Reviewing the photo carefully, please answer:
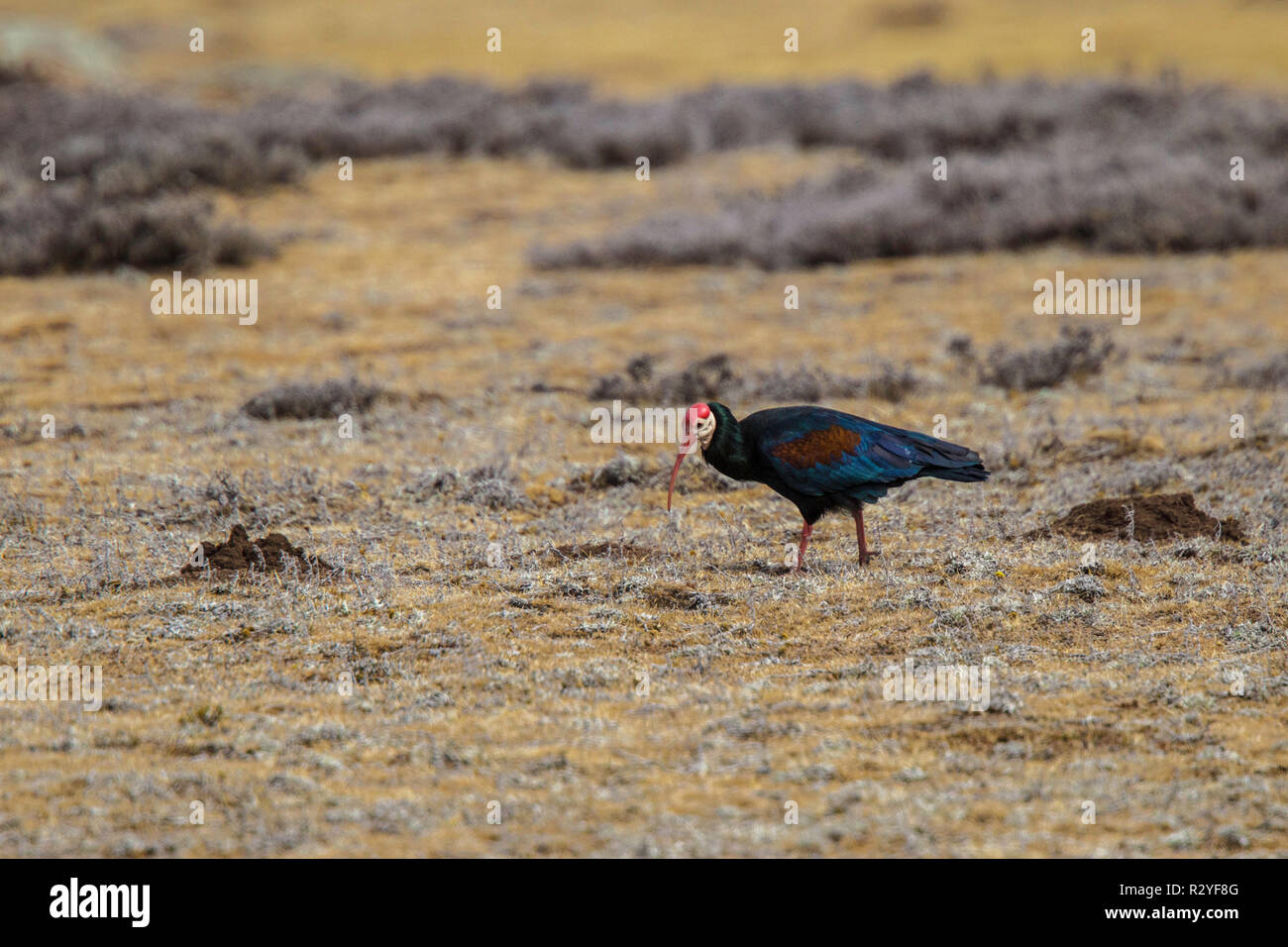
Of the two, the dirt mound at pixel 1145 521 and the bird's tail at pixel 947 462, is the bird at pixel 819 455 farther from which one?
the dirt mound at pixel 1145 521

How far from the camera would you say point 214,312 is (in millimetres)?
14555

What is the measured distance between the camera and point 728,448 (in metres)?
6.99

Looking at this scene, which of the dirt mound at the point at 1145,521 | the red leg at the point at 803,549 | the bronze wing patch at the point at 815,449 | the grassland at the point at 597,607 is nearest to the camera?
the grassland at the point at 597,607

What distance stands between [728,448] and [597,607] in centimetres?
98

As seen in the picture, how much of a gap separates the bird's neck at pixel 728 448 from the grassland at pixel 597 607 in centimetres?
56

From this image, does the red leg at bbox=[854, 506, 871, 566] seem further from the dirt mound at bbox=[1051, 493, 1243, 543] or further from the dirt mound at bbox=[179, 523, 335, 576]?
the dirt mound at bbox=[179, 523, 335, 576]

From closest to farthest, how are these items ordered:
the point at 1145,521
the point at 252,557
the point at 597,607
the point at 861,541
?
the point at 597,607 < the point at 861,541 < the point at 252,557 < the point at 1145,521

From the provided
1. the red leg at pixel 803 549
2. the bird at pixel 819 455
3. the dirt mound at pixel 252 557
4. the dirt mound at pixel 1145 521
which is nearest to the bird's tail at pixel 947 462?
the bird at pixel 819 455

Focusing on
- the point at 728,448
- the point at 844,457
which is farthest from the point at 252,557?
the point at 844,457

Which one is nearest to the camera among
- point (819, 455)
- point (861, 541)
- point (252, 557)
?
point (819, 455)

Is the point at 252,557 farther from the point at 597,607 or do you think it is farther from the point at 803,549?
the point at 803,549

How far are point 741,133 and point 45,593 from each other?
17.3 meters

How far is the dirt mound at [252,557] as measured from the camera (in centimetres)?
716

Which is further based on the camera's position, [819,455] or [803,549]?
[803,549]
